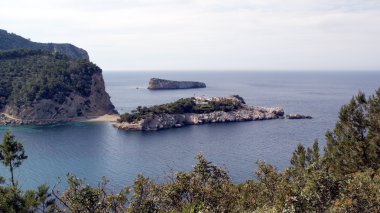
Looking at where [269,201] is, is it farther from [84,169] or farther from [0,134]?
[0,134]

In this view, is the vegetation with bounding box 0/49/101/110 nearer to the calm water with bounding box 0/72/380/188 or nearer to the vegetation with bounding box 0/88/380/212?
the calm water with bounding box 0/72/380/188

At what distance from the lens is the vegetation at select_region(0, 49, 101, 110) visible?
122 meters

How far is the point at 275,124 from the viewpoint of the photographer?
110125mm

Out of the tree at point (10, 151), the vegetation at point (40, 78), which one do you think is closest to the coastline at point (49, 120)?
the vegetation at point (40, 78)

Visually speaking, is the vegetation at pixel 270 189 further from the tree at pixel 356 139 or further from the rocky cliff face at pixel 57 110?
the rocky cliff face at pixel 57 110

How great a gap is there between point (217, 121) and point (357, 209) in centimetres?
9596

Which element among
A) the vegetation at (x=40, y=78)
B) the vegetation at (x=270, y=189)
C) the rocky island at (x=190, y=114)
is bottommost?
the rocky island at (x=190, y=114)

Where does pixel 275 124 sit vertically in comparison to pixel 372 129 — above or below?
below

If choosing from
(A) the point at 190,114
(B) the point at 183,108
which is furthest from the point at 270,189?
(B) the point at 183,108

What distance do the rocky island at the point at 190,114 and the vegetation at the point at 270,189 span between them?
7196 cm

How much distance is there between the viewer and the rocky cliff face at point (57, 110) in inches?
4604

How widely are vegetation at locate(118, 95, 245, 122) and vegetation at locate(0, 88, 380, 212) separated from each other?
244 feet

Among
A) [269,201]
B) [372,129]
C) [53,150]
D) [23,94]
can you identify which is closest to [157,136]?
[53,150]

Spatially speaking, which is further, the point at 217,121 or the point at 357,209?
the point at 217,121
